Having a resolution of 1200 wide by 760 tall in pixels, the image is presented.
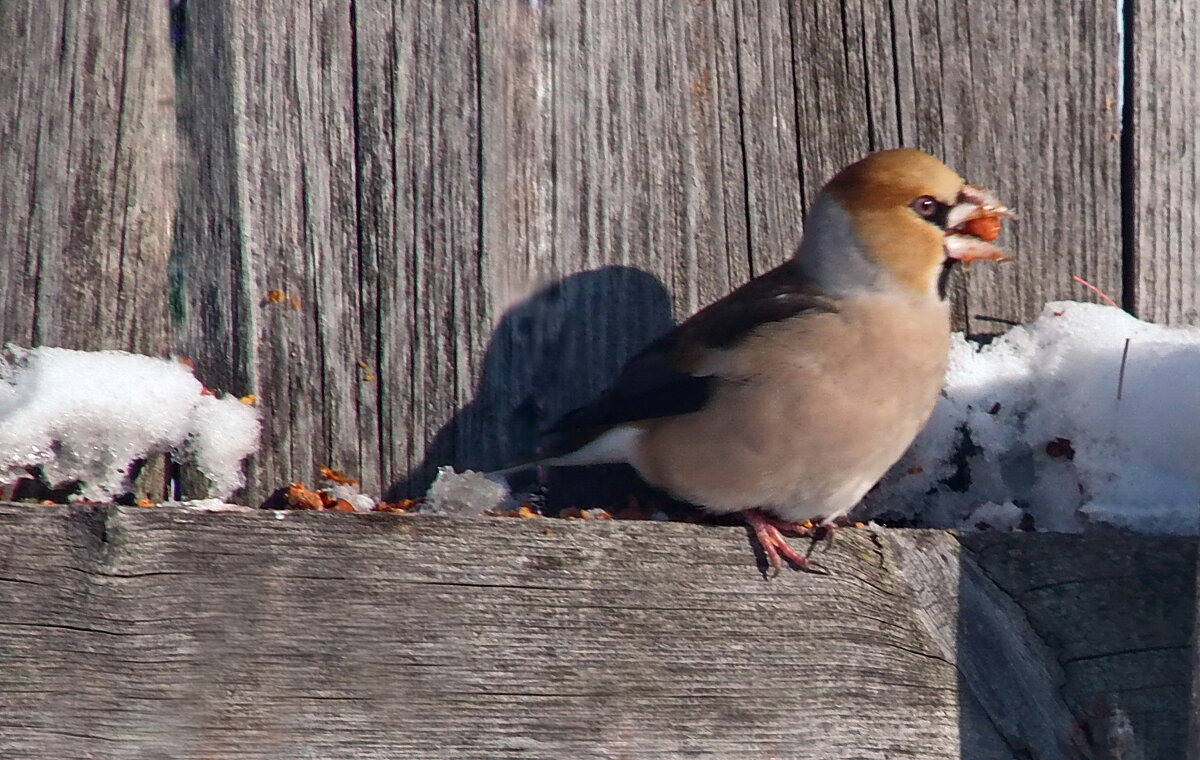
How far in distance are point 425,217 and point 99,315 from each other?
64cm

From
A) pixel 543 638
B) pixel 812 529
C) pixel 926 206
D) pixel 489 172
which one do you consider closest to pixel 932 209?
pixel 926 206

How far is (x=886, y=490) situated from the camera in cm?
296

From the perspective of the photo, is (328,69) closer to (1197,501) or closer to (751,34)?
(751,34)

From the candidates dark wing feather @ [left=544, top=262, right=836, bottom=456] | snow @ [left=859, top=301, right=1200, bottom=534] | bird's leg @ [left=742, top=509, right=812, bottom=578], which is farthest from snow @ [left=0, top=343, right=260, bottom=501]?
snow @ [left=859, top=301, right=1200, bottom=534]

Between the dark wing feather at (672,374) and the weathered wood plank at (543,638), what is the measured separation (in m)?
0.45

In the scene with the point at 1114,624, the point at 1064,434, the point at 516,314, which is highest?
the point at 516,314

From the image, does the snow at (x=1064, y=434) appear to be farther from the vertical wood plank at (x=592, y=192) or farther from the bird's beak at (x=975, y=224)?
the vertical wood plank at (x=592, y=192)

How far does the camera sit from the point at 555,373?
9.30ft

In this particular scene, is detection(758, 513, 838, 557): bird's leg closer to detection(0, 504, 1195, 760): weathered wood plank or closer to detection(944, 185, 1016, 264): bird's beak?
detection(0, 504, 1195, 760): weathered wood plank

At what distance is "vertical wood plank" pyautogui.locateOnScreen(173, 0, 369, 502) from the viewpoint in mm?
2658

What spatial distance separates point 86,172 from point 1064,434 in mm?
1979

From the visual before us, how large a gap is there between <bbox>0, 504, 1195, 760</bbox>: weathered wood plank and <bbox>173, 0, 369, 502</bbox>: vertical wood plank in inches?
24.0

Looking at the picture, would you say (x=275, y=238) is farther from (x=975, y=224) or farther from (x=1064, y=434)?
(x=1064, y=434)

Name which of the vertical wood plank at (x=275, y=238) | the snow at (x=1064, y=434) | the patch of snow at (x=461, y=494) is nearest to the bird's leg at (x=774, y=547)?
the patch of snow at (x=461, y=494)
